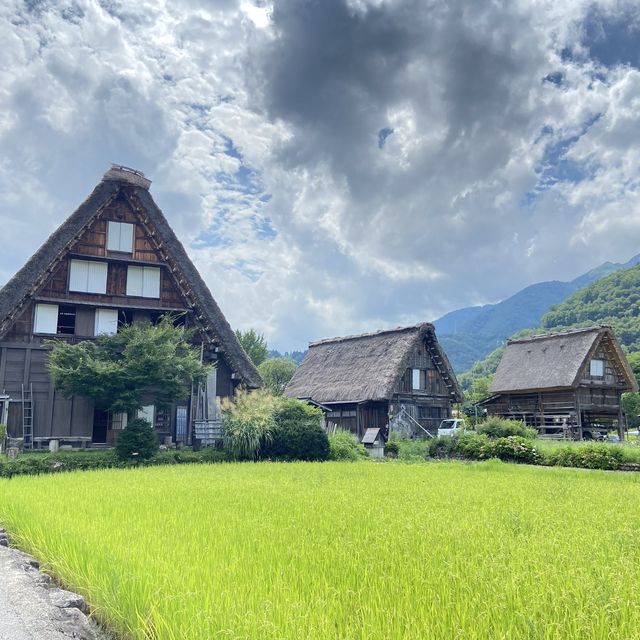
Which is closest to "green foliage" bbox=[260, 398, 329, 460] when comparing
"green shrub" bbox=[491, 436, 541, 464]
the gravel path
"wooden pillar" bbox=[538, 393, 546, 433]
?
"green shrub" bbox=[491, 436, 541, 464]

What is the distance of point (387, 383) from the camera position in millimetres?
28719

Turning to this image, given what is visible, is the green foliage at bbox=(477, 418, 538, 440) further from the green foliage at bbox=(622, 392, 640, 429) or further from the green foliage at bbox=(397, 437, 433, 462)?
the green foliage at bbox=(622, 392, 640, 429)

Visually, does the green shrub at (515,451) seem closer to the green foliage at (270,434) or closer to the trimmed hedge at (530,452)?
the trimmed hedge at (530,452)

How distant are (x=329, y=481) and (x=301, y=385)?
2307 cm

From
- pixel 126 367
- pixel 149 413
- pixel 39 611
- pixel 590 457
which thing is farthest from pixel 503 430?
pixel 39 611

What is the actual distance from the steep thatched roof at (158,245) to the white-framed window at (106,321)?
2329mm

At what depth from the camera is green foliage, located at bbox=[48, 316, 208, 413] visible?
1839 cm

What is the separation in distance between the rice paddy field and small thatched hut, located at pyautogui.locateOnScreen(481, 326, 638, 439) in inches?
979

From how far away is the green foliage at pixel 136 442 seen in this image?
1791 centimetres

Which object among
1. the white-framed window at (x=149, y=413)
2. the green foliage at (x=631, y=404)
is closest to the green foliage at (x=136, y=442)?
the white-framed window at (x=149, y=413)

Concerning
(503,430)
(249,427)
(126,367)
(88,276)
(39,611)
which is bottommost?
(39,611)

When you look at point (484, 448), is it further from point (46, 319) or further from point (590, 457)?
point (46, 319)

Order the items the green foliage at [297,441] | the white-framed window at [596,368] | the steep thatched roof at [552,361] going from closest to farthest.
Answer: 1. the green foliage at [297,441]
2. the steep thatched roof at [552,361]
3. the white-framed window at [596,368]

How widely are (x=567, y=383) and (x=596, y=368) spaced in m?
3.42
